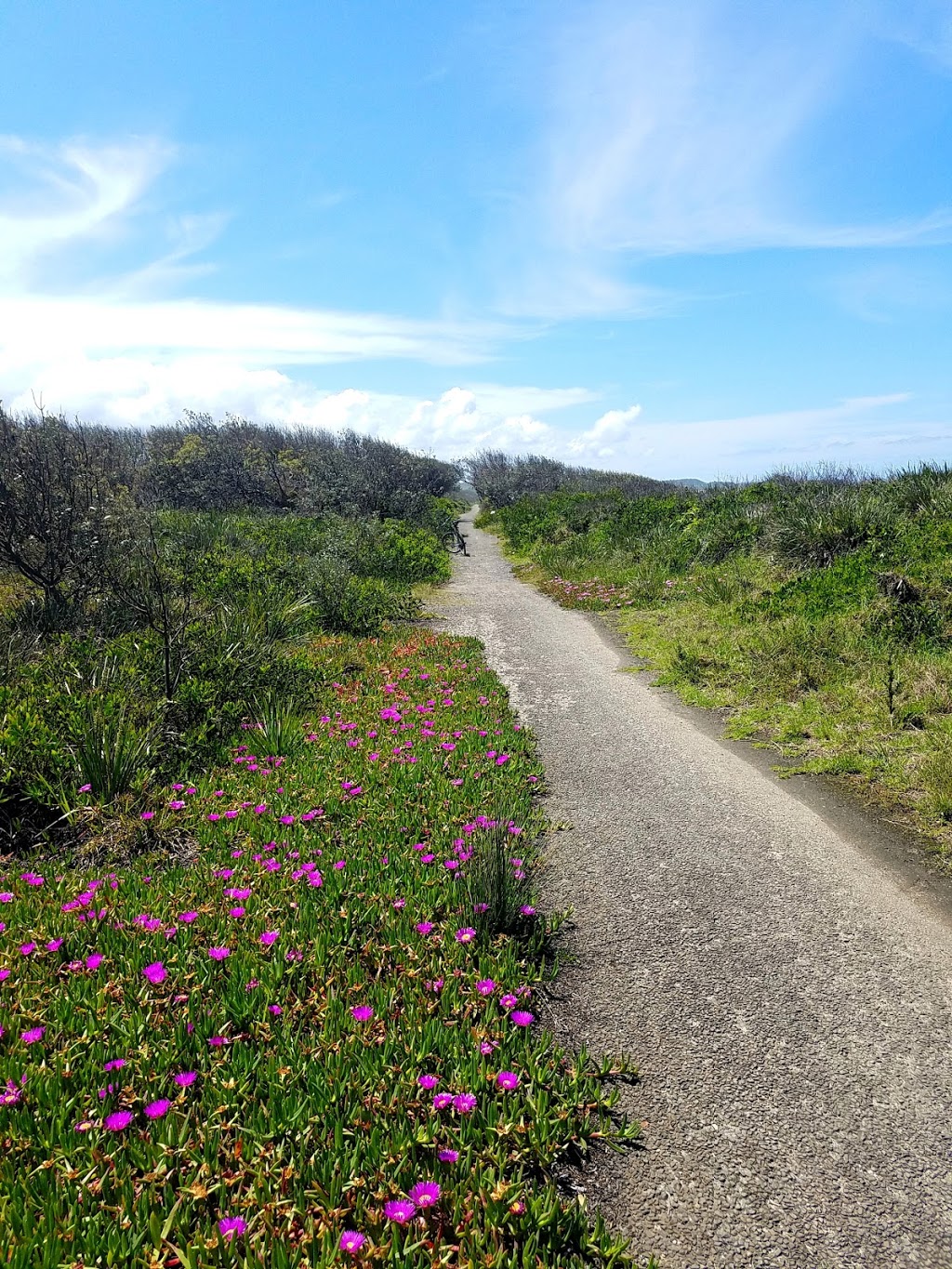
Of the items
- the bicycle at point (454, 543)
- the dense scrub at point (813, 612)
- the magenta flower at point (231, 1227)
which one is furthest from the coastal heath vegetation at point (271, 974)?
the bicycle at point (454, 543)

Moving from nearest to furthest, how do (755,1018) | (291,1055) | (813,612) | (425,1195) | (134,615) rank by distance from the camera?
(425,1195) → (291,1055) → (755,1018) → (134,615) → (813,612)

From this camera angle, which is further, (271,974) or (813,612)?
(813,612)

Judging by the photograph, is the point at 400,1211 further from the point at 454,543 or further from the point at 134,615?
the point at 454,543

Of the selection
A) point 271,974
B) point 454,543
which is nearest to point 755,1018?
point 271,974

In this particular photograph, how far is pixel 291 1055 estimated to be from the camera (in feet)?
7.91

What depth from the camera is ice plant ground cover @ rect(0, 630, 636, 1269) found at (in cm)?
189

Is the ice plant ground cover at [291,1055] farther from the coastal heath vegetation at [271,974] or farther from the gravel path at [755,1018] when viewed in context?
the gravel path at [755,1018]

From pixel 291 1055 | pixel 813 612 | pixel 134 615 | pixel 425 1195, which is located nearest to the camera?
pixel 425 1195

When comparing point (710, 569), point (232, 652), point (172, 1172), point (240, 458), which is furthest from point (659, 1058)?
point (240, 458)

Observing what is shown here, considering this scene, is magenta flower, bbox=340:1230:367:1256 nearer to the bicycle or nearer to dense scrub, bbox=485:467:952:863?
dense scrub, bbox=485:467:952:863

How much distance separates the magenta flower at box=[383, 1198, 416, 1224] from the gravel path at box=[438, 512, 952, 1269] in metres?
0.60

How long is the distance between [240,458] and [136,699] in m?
24.0

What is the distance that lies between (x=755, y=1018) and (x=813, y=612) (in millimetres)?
6585

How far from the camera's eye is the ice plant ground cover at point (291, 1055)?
74.6 inches
